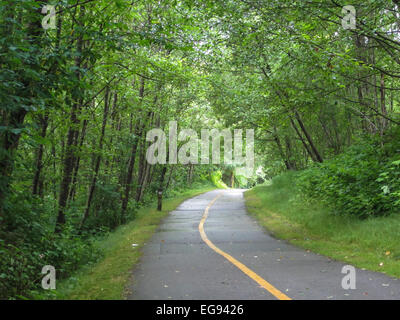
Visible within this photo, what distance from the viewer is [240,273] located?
24.0 ft

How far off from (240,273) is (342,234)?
15.6 feet

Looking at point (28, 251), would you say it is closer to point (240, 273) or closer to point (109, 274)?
point (109, 274)

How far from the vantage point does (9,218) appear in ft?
26.9

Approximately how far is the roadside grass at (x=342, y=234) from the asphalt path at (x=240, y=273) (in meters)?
0.45

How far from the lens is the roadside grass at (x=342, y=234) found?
8.17 metres

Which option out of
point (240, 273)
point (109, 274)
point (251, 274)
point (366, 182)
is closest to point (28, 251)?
point (109, 274)

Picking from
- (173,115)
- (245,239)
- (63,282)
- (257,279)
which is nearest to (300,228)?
(245,239)

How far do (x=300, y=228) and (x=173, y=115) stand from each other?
48.1ft

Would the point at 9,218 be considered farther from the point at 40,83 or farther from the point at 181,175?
the point at 181,175

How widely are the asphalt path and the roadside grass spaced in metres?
0.45

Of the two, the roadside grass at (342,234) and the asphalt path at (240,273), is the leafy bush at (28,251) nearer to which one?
the asphalt path at (240,273)

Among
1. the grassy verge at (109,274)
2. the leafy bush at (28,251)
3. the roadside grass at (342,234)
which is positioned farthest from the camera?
the roadside grass at (342,234)

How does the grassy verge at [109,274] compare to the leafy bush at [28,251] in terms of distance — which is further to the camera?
the leafy bush at [28,251]

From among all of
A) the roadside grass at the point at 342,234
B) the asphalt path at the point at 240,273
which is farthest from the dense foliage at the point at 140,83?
the asphalt path at the point at 240,273
